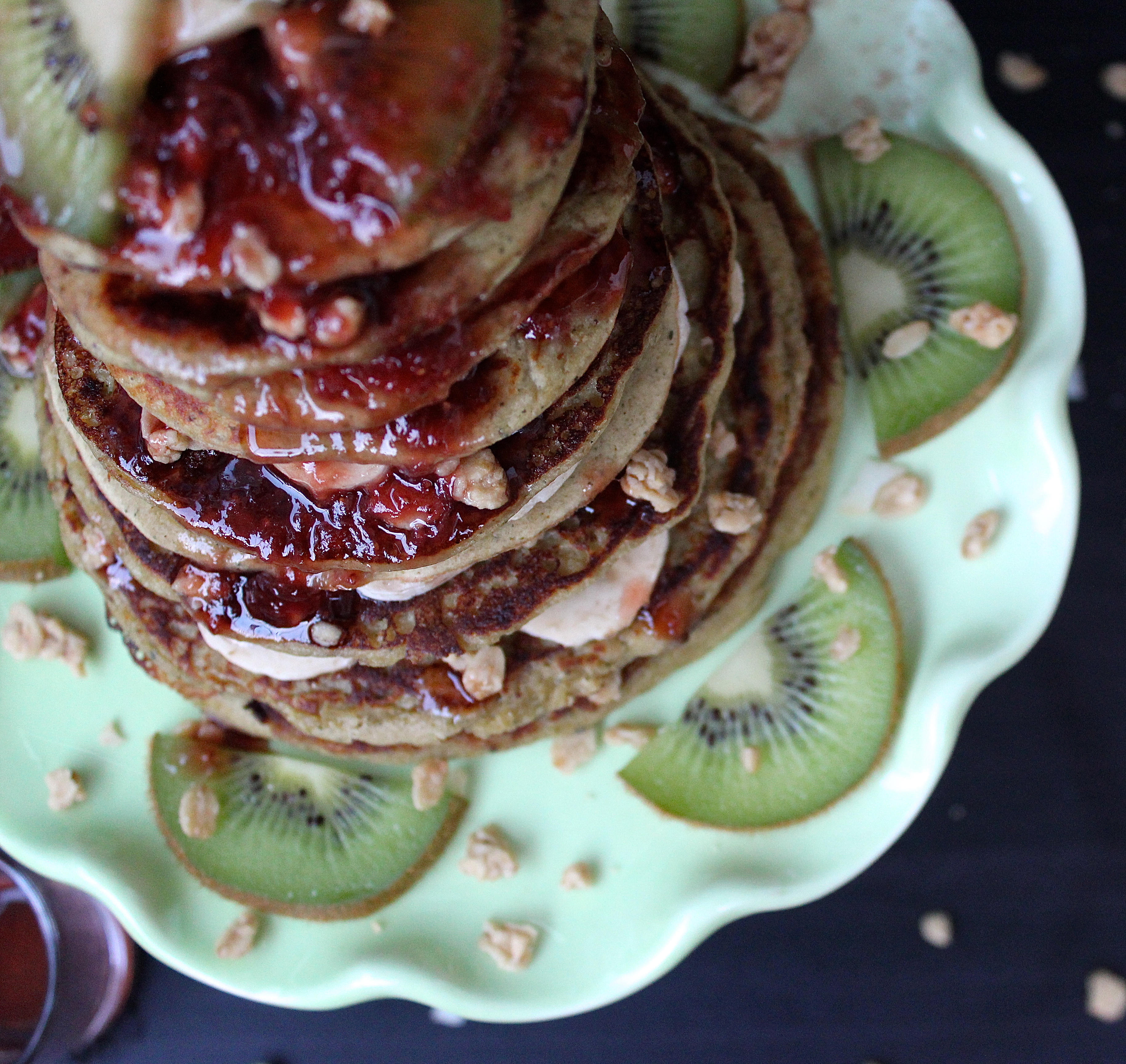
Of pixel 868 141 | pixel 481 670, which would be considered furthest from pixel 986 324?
pixel 481 670

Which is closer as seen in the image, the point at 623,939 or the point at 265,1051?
the point at 623,939

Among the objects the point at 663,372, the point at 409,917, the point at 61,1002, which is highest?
the point at 663,372

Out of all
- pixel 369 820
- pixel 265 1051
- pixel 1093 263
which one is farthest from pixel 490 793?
pixel 1093 263

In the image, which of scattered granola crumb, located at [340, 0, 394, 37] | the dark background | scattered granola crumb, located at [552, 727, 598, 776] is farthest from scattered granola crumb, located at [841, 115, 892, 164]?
scattered granola crumb, located at [340, 0, 394, 37]

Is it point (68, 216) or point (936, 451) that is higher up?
point (68, 216)

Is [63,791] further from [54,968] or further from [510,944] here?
[510,944]

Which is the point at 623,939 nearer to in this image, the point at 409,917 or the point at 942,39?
the point at 409,917

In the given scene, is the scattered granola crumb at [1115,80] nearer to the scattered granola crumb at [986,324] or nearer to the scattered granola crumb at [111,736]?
the scattered granola crumb at [986,324]

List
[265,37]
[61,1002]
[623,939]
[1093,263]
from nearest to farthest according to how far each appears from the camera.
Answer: [265,37]
[623,939]
[61,1002]
[1093,263]
